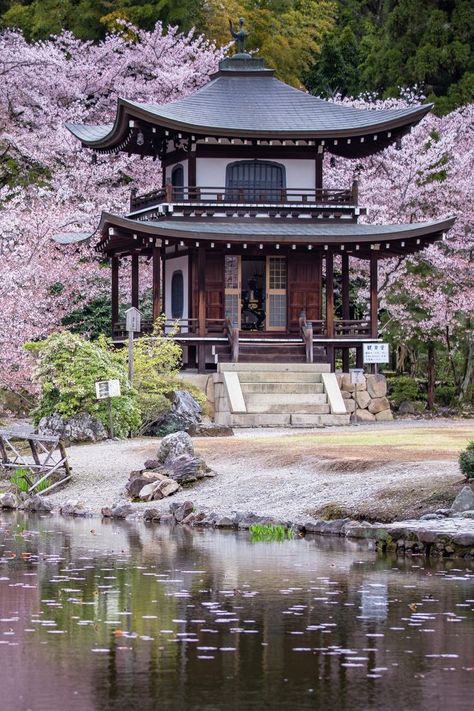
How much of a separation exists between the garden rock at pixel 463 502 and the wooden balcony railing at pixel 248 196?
79.7 ft

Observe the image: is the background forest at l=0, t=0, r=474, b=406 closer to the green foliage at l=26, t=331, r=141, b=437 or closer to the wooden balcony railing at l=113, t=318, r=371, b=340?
the wooden balcony railing at l=113, t=318, r=371, b=340

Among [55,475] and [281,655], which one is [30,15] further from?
[281,655]

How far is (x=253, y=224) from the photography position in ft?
145

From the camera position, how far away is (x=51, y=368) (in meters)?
34.0

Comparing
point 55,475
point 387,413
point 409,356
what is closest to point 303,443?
point 55,475

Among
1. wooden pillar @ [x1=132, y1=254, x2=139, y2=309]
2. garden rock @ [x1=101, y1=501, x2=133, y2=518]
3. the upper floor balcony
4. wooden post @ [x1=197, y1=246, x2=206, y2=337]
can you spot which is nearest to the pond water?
garden rock @ [x1=101, y1=501, x2=133, y2=518]

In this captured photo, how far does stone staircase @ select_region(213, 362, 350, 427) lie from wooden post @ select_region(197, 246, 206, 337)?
2277 millimetres

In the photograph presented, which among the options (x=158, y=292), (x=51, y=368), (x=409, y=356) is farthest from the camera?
(x=409, y=356)

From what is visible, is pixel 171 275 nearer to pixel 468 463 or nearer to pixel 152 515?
pixel 152 515

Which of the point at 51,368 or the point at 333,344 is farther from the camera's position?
the point at 333,344

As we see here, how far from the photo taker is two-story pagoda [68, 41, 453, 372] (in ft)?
141

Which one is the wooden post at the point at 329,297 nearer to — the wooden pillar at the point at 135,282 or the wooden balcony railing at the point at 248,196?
the wooden balcony railing at the point at 248,196

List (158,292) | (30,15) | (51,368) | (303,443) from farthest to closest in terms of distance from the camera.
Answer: (30,15)
(158,292)
(51,368)
(303,443)

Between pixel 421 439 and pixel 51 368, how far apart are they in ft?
29.2
